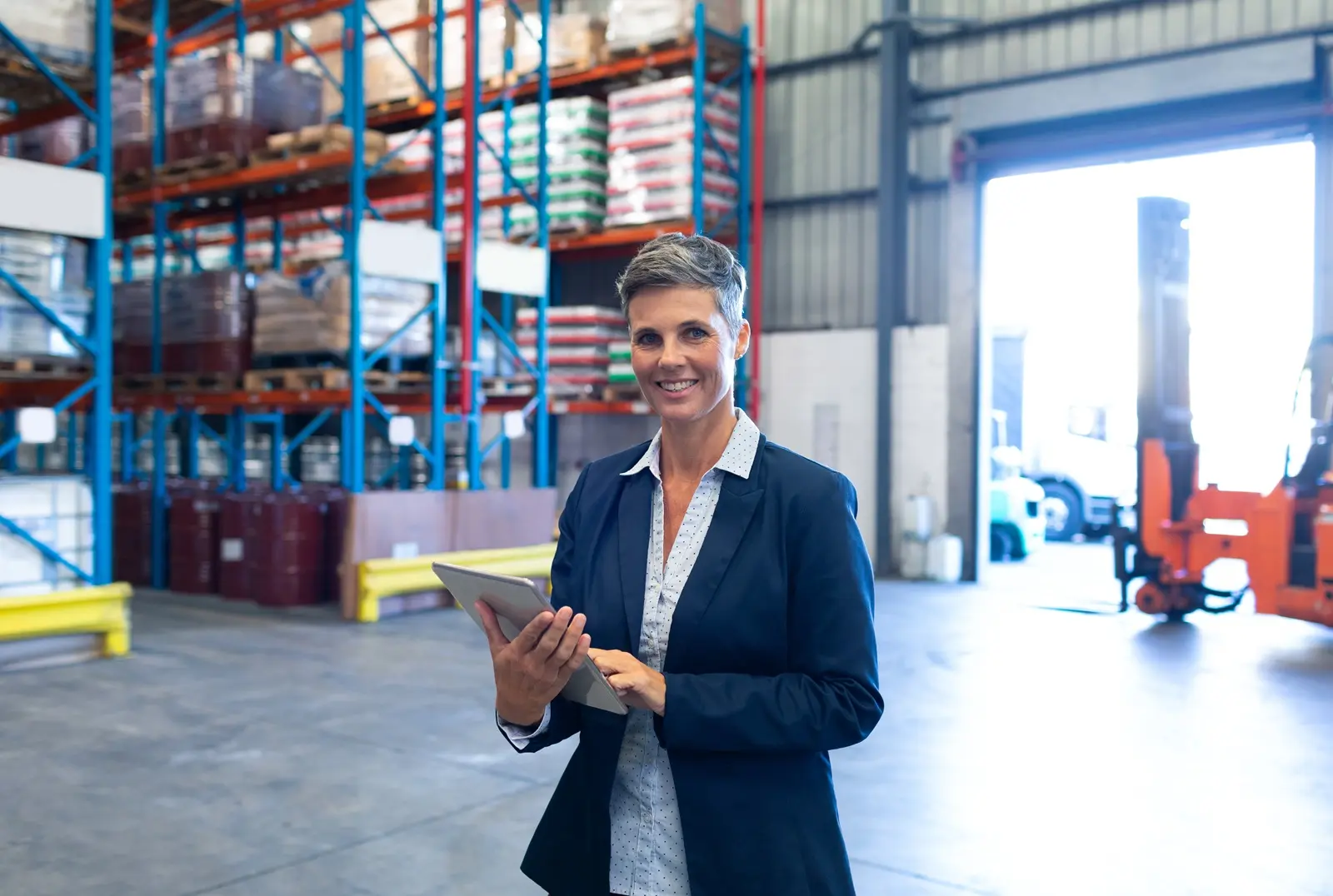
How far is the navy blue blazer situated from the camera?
5.12 ft

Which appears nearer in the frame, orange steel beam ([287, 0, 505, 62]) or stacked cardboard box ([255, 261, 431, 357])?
stacked cardboard box ([255, 261, 431, 357])

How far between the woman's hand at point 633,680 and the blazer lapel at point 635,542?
0.39 feet

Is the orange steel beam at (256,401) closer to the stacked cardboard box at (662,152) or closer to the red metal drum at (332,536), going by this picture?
the red metal drum at (332,536)

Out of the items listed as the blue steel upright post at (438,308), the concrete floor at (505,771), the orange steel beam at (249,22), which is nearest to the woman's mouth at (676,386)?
the concrete floor at (505,771)

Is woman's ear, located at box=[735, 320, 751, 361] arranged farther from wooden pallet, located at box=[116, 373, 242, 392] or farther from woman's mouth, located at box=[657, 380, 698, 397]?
wooden pallet, located at box=[116, 373, 242, 392]

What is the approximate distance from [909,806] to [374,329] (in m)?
5.80

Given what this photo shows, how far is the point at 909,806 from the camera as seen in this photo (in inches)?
170

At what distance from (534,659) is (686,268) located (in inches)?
22.3

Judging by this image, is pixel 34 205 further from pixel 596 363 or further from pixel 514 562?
pixel 596 363

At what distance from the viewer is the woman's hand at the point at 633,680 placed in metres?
1.54

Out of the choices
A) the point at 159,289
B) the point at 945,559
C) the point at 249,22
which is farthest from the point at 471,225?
the point at 945,559

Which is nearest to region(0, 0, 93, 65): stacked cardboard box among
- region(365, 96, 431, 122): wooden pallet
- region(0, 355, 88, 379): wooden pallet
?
region(0, 355, 88, 379): wooden pallet

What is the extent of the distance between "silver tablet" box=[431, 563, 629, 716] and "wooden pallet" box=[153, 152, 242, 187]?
8.89m

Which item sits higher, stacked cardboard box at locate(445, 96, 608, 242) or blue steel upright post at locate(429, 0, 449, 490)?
stacked cardboard box at locate(445, 96, 608, 242)
